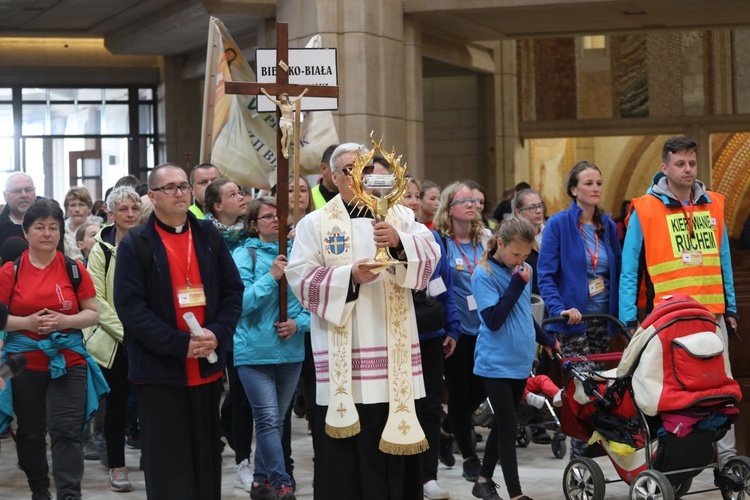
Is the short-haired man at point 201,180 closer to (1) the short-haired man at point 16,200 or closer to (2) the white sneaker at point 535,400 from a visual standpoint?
(1) the short-haired man at point 16,200

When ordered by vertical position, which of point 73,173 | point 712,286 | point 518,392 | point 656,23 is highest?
point 656,23

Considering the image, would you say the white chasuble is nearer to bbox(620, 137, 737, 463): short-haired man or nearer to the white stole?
the white stole

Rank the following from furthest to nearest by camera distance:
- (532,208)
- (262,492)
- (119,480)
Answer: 1. (532,208)
2. (119,480)
3. (262,492)

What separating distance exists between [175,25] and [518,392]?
431 inches

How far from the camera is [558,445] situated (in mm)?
8266

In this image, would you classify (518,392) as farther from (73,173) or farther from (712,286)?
(73,173)

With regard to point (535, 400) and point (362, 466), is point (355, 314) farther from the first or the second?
point (535, 400)

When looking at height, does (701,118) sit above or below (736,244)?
above

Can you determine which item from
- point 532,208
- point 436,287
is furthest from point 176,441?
point 532,208

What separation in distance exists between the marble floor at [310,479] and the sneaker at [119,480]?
0.17 ft

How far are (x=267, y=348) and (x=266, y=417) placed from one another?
0.40 metres

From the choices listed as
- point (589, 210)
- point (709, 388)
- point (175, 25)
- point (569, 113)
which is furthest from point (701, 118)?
point (709, 388)

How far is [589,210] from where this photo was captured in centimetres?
730

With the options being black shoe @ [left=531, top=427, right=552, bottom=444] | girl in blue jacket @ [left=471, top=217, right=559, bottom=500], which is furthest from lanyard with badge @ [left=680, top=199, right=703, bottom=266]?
black shoe @ [left=531, top=427, right=552, bottom=444]
